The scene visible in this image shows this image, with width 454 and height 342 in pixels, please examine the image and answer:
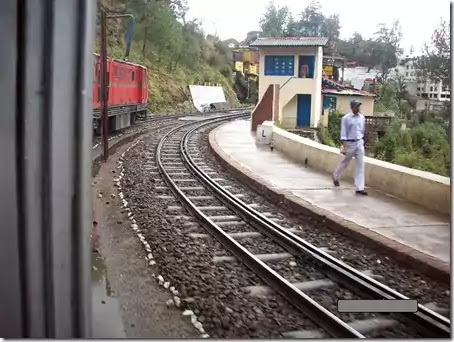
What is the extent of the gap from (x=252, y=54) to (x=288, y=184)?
256cm

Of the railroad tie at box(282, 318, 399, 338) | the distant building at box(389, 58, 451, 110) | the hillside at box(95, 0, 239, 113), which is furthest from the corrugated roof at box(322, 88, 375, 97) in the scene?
the railroad tie at box(282, 318, 399, 338)

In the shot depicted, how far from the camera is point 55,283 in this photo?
1.67 m

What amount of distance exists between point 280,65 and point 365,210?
1.66m

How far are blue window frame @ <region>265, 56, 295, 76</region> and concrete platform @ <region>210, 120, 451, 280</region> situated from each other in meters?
1.41

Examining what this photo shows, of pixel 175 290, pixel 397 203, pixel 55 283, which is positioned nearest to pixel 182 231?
pixel 175 290

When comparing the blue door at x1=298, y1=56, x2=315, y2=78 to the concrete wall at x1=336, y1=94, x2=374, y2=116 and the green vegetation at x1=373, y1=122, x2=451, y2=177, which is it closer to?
the concrete wall at x1=336, y1=94, x2=374, y2=116

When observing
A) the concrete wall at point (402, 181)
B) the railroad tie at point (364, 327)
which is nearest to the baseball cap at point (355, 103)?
the concrete wall at point (402, 181)

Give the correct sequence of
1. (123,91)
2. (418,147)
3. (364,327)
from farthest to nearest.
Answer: (123,91)
(418,147)
(364,327)

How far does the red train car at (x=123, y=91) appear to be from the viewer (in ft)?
37.0

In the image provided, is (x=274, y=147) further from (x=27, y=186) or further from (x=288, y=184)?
(x=27, y=186)

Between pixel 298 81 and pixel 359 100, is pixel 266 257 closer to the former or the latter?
pixel 359 100

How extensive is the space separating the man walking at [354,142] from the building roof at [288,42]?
561mm

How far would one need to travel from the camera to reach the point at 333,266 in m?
3.49

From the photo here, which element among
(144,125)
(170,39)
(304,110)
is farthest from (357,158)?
(144,125)
